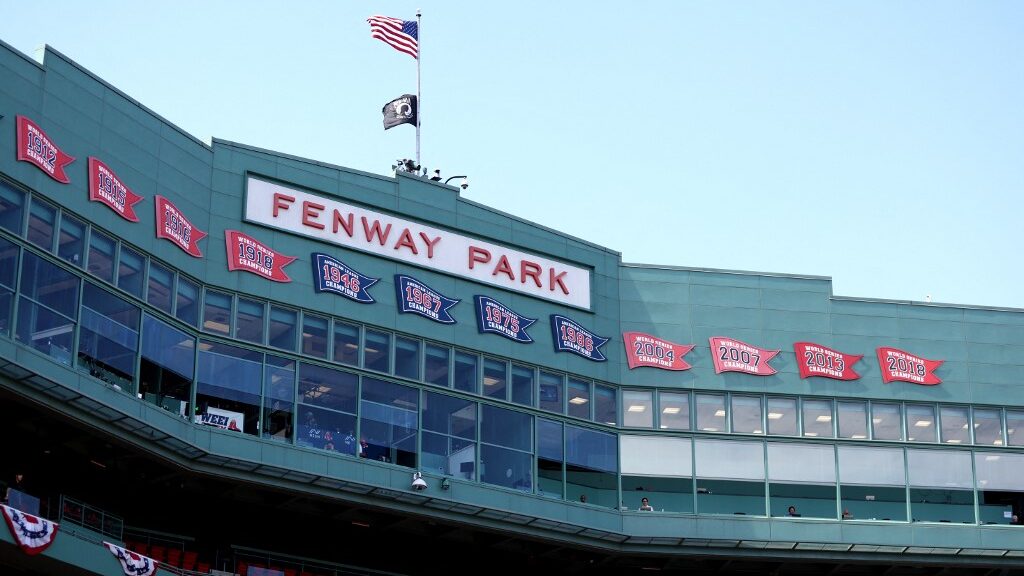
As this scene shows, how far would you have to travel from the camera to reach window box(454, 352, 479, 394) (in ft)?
146

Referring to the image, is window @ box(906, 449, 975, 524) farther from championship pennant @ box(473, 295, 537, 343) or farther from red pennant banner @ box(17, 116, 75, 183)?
red pennant banner @ box(17, 116, 75, 183)

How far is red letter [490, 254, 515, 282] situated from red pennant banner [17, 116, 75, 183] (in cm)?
1311

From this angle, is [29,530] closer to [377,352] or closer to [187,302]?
[187,302]

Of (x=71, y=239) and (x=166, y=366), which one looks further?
(x=166, y=366)

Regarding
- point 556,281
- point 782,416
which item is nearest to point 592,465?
point 556,281

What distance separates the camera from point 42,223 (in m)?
37.1

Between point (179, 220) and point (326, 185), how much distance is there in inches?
182

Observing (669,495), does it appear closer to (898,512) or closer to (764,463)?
(764,463)

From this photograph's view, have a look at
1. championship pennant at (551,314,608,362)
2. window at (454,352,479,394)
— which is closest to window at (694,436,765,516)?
championship pennant at (551,314,608,362)

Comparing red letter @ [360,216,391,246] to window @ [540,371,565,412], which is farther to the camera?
window @ [540,371,565,412]

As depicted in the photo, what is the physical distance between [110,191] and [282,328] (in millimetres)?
5939

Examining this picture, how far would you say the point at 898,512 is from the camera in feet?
158

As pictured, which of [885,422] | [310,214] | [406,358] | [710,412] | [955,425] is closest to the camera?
[310,214]

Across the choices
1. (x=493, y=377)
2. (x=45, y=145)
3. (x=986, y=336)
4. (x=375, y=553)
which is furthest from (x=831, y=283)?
(x=45, y=145)
